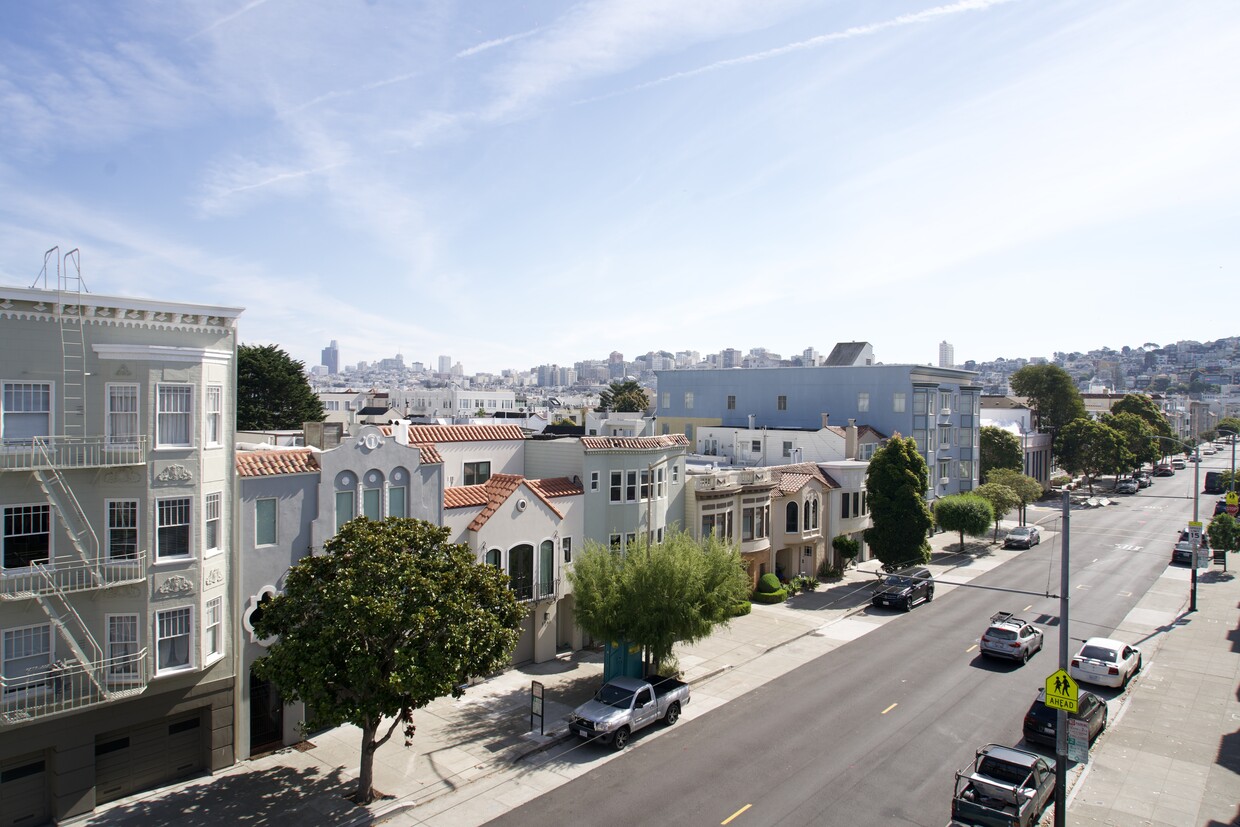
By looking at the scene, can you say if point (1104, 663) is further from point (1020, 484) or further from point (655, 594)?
point (1020, 484)

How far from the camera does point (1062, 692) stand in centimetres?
1778

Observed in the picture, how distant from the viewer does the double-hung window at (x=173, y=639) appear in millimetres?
20938

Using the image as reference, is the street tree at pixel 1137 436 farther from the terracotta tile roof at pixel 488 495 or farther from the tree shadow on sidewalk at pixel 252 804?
the tree shadow on sidewalk at pixel 252 804

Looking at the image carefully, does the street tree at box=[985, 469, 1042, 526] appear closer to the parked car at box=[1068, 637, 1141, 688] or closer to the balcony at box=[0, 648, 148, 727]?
the parked car at box=[1068, 637, 1141, 688]

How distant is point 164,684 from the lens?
2114 centimetres

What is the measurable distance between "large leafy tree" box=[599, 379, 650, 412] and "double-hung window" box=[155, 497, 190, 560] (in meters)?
98.9

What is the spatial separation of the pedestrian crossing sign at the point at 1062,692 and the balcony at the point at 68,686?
23.2m

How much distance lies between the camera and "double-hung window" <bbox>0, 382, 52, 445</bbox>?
19.0 metres

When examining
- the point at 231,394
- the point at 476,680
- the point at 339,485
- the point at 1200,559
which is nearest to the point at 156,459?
the point at 231,394

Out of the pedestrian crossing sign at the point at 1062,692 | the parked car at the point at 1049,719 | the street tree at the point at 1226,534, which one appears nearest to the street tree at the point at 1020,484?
the street tree at the point at 1226,534

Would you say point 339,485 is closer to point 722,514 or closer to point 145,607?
point 145,607

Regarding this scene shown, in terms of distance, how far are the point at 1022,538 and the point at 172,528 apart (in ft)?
194

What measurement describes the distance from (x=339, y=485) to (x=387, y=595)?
7146 millimetres

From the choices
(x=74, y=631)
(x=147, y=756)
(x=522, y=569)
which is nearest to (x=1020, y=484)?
(x=522, y=569)
